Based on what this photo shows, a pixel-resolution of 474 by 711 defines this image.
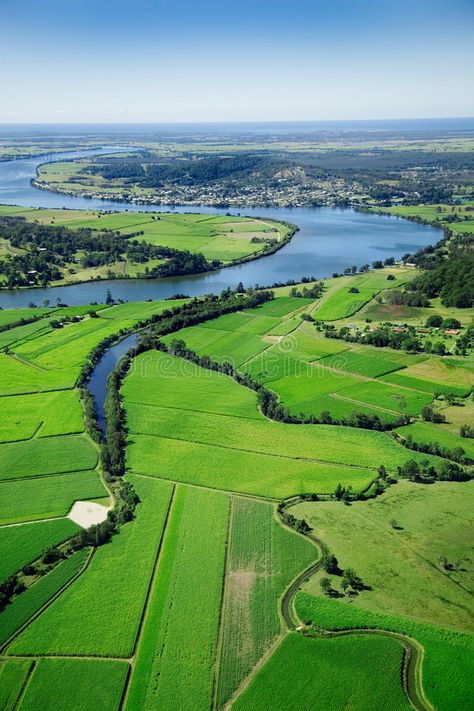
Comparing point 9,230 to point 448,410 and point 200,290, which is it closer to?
point 200,290

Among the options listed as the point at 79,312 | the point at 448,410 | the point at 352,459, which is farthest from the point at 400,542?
the point at 79,312

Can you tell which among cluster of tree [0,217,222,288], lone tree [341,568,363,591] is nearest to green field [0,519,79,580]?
lone tree [341,568,363,591]

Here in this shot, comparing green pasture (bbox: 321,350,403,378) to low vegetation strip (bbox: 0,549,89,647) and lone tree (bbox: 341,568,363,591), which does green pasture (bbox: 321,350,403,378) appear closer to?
lone tree (bbox: 341,568,363,591)

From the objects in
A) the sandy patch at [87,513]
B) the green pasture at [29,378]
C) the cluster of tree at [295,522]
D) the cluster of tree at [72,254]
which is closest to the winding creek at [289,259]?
the cluster of tree at [295,522]

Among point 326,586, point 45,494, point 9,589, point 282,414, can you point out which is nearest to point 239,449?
point 282,414

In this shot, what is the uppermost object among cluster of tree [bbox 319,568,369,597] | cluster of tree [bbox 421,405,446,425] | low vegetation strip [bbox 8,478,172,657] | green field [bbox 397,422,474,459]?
cluster of tree [bbox 421,405,446,425]

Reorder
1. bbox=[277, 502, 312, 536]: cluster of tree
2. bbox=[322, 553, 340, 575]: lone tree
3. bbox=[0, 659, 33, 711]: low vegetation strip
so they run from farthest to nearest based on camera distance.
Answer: bbox=[277, 502, 312, 536]: cluster of tree
bbox=[322, 553, 340, 575]: lone tree
bbox=[0, 659, 33, 711]: low vegetation strip
